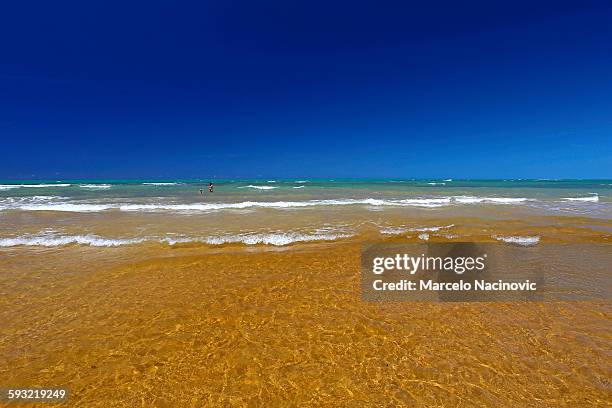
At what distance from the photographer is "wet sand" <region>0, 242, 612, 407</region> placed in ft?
11.6

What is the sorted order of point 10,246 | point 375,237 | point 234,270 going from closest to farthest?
point 234,270, point 10,246, point 375,237

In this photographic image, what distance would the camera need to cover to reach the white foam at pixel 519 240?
32.0 feet

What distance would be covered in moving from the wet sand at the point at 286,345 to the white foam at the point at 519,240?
15.5ft

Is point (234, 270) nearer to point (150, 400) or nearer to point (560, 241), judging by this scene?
point (150, 400)

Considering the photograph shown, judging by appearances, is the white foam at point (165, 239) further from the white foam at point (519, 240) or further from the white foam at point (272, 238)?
the white foam at point (519, 240)

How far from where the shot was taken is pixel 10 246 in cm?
978

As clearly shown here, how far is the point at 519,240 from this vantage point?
10164 mm

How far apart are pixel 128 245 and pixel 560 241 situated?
14895 mm

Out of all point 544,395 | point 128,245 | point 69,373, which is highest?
point 128,245

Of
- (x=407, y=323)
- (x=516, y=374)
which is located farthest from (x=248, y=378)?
(x=516, y=374)

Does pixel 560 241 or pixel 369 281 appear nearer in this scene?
pixel 369 281

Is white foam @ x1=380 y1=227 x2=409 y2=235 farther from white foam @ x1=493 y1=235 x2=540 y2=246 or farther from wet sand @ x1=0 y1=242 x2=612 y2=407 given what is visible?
wet sand @ x1=0 y1=242 x2=612 y2=407

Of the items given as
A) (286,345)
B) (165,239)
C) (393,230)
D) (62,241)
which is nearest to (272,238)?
(165,239)

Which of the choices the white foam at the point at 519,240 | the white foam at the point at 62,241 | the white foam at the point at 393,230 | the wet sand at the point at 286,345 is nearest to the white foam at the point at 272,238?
the white foam at the point at 393,230
